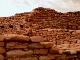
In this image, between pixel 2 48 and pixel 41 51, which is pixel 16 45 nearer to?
pixel 2 48

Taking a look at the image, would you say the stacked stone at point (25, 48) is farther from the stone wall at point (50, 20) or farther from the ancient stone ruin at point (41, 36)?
the stone wall at point (50, 20)

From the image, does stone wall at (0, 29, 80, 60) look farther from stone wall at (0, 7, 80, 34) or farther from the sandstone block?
stone wall at (0, 7, 80, 34)

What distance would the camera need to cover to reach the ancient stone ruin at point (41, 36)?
20.2ft

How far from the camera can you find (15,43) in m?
6.16

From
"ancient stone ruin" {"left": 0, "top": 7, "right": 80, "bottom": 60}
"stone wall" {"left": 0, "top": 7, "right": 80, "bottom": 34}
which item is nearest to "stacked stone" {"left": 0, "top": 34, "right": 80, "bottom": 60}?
"ancient stone ruin" {"left": 0, "top": 7, "right": 80, "bottom": 60}

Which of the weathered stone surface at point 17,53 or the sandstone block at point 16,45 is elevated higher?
the sandstone block at point 16,45

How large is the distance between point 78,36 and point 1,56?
8.84 m

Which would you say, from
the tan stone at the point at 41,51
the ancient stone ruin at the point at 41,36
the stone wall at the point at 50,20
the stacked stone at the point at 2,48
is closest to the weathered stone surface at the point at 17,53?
the ancient stone ruin at the point at 41,36

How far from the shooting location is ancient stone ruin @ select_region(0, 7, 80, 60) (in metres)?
6.15

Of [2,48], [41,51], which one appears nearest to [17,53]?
[2,48]

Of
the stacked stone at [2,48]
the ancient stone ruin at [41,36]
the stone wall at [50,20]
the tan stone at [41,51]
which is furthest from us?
the stone wall at [50,20]

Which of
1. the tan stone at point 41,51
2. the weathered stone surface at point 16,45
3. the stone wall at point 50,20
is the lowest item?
the tan stone at point 41,51

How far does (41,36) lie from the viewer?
22.7ft

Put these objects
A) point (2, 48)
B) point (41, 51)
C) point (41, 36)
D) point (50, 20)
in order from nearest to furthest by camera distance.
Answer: point (2, 48)
point (41, 51)
point (41, 36)
point (50, 20)
